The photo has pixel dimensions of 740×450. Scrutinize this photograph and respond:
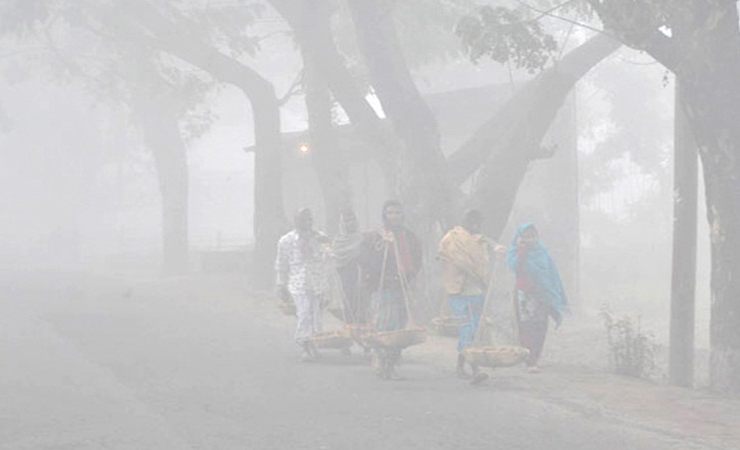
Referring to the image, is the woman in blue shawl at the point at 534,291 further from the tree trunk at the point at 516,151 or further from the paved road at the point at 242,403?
the tree trunk at the point at 516,151

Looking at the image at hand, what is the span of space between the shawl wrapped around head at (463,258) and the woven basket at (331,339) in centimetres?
150

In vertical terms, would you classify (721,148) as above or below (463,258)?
above

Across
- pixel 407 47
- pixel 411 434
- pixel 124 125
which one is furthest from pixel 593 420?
pixel 124 125

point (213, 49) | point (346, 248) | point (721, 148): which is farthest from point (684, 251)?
point (213, 49)

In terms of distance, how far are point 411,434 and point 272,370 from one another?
4.08m

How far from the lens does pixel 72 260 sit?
47.6 m

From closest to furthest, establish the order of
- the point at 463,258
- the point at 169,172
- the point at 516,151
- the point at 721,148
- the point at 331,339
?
the point at 721,148, the point at 463,258, the point at 331,339, the point at 516,151, the point at 169,172

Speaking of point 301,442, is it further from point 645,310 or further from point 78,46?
point 78,46

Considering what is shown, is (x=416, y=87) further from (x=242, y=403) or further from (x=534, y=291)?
(x=242, y=403)

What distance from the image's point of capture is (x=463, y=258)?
12062 mm

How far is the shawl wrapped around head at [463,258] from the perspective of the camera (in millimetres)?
12055

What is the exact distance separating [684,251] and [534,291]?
1602 millimetres

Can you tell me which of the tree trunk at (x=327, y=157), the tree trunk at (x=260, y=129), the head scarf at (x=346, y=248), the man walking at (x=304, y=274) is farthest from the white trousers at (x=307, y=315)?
the tree trunk at (x=260, y=129)

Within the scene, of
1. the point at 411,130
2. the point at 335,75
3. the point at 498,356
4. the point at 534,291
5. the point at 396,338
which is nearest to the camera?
the point at 498,356
